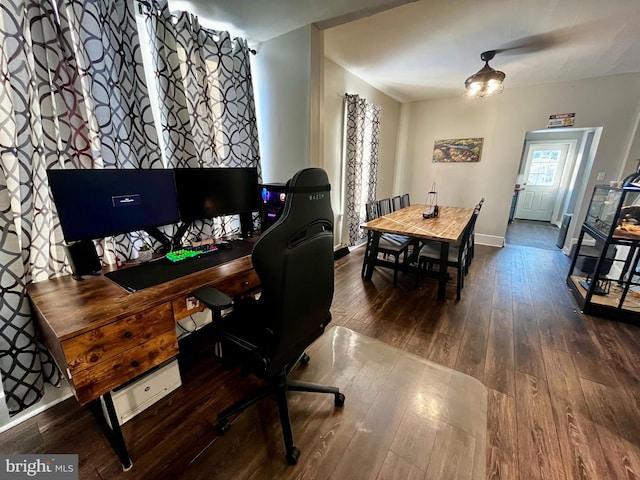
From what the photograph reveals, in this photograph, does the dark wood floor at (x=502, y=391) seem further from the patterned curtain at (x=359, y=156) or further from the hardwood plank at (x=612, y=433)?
the patterned curtain at (x=359, y=156)

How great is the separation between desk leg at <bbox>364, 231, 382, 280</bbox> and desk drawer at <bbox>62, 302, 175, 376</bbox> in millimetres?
2202

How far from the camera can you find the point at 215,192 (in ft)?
5.88

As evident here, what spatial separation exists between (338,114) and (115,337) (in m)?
3.40

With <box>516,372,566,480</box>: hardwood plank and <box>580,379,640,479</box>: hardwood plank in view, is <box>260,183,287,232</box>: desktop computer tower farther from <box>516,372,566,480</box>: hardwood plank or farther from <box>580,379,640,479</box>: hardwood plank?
<box>580,379,640,479</box>: hardwood plank

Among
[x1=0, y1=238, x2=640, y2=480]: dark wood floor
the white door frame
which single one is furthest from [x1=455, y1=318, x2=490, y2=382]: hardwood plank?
the white door frame

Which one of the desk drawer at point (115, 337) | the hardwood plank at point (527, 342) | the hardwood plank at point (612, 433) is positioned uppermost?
the desk drawer at point (115, 337)

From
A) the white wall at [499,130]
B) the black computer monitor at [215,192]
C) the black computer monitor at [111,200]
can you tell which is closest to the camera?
the black computer monitor at [111,200]

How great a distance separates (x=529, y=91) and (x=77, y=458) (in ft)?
20.0

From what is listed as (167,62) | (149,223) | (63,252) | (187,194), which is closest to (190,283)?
(149,223)

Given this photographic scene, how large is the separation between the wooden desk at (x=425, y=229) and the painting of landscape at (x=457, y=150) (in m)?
1.61

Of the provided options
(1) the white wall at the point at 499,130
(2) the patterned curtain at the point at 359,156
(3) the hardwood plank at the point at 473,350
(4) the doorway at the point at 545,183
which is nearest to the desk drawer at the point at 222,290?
(3) the hardwood plank at the point at 473,350

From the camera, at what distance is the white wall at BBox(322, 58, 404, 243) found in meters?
3.27

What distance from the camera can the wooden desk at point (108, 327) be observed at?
95 cm

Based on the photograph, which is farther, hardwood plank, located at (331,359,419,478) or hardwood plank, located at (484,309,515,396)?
hardwood plank, located at (484,309,515,396)
